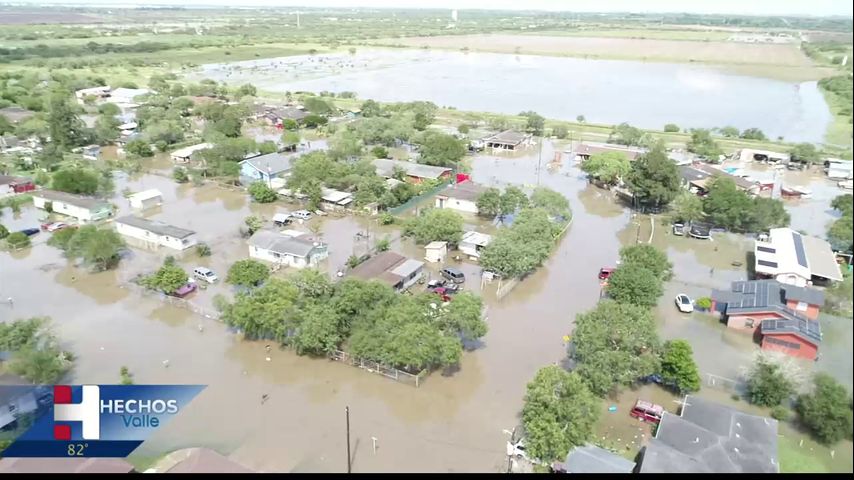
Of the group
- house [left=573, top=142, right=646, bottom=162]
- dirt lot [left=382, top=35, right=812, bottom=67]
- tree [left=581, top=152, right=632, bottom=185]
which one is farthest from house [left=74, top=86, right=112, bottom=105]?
dirt lot [left=382, top=35, right=812, bottom=67]

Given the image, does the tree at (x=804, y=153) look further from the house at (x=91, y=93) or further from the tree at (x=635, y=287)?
the house at (x=91, y=93)

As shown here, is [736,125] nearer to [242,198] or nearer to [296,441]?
[242,198]

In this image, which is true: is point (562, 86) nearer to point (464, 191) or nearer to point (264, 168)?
point (464, 191)

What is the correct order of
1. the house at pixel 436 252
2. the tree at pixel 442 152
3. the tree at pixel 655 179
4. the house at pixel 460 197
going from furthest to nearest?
the tree at pixel 442 152
the house at pixel 460 197
the tree at pixel 655 179
the house at pixel 436 252

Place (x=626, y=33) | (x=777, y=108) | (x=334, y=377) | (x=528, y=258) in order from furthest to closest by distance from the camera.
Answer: (x=626, y=33) → (x=777, y=108) → (x=528, y=258) → (x=334, y=377)

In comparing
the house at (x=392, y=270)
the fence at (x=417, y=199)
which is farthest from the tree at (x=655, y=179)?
the house at (x=392, y=270)

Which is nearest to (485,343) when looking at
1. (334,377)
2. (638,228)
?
(334,377)
